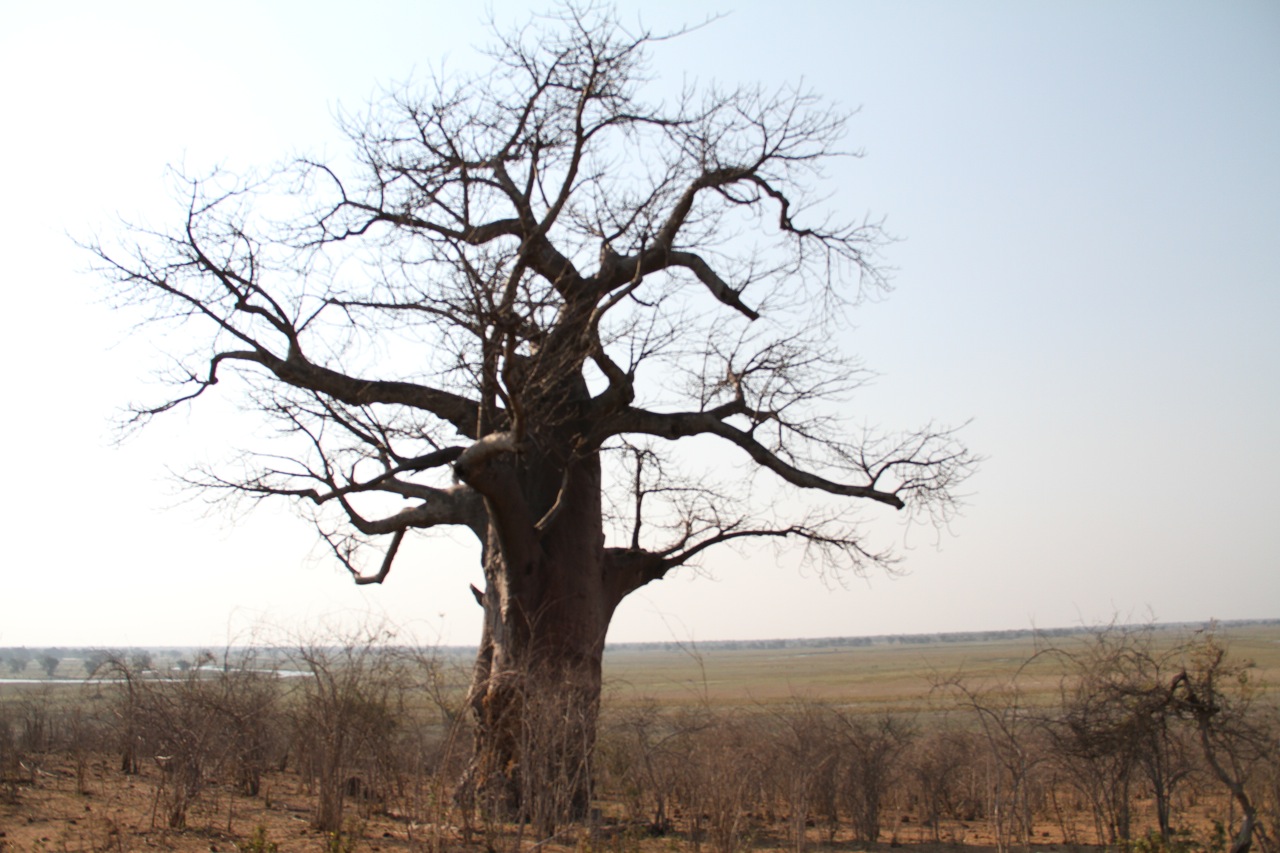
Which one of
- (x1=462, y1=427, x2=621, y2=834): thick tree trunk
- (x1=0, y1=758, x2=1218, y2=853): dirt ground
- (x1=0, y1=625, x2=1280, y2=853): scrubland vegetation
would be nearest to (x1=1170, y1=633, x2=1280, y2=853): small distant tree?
(x1=0, y1=625, x2=1280, y2=853): scrubland vegetation

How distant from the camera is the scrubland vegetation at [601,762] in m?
5.89

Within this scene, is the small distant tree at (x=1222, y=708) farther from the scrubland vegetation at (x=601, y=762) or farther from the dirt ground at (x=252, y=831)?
the dirt ground at (x=252, y=831)

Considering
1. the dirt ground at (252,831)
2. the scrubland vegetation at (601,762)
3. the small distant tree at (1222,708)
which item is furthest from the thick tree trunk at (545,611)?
the small distant tree at (1222,708)

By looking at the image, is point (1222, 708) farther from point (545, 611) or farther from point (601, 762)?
point (545, 611)

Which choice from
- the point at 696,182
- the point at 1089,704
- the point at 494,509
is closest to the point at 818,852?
the point at 1089,704

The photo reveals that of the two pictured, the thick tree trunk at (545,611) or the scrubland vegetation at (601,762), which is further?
the thick tree trunk at (545,611)

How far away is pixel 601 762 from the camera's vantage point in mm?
6844

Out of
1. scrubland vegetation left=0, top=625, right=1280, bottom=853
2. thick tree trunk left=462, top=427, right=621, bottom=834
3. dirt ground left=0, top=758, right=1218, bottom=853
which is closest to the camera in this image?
dirt ground left=0, top=758, right=1218, bottom=853

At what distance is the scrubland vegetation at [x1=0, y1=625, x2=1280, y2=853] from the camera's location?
5891 mm

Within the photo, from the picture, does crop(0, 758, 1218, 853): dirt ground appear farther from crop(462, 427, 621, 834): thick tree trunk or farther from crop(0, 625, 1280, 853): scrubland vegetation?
crop(462, 427, 621, 834): thick tree trunk

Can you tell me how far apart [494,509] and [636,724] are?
2049mm

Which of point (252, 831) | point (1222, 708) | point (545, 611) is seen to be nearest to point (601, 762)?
point (545, 611)

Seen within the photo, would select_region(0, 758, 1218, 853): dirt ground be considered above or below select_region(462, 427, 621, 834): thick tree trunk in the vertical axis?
below

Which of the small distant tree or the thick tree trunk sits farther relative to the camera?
the thick tree trunk
